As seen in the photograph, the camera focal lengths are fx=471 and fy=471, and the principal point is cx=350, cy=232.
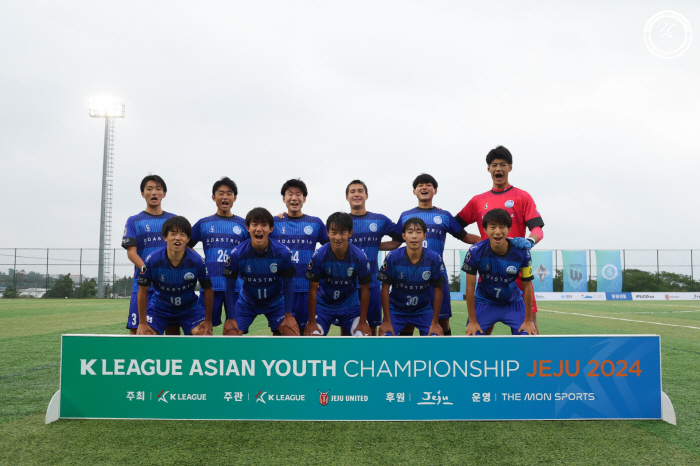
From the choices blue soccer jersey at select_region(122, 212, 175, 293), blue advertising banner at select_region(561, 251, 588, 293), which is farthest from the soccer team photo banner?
blue advertising banner at select_region(561, 251, 588, 293)

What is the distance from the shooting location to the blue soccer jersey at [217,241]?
479 centimetres

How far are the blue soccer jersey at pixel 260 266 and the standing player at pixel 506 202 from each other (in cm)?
189

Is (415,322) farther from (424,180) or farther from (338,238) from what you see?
(424,180)

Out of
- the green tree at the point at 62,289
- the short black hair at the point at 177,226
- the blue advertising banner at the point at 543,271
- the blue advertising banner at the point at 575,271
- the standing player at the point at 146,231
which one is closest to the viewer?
the short black hair at the point at 177,226

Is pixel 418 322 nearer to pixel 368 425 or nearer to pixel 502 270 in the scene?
pixel 502 270

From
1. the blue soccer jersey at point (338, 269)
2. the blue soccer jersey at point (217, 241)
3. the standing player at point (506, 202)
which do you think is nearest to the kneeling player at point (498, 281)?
the standing player at point (506, 202)

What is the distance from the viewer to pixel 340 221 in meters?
4.19

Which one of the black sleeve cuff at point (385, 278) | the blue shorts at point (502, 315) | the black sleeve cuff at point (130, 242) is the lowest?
the blue shorts at point (502, 315)

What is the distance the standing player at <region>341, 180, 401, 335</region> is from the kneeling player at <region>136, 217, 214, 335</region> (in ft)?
5.24

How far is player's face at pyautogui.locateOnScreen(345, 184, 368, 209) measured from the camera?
4.95m

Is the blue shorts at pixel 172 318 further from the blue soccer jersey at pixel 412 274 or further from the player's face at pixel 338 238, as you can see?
the blue soccer jersey at pixel 412 274

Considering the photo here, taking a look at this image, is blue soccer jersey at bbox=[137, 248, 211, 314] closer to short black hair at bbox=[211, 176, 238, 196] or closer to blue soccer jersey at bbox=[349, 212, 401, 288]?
short black hair at bbox=[211, 176, 238, 196]

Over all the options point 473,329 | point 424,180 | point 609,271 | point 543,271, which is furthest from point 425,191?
point 609,271

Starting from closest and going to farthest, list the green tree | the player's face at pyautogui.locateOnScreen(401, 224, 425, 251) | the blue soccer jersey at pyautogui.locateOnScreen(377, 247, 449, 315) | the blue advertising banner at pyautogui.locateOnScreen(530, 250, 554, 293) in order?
1. the player's face at pyautogui.locateOnScreen(401, 224, 425, 251)
2. the blue soccer jersey at pyautogui.locateOnScreen(377, 247, 449, 315)
3. the blue advertising banner at pyautogui.locateOnScreen(530, 250, 554, 293)
4. the green tree
